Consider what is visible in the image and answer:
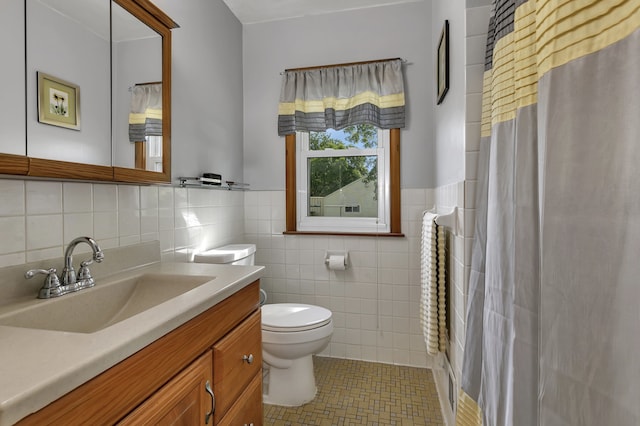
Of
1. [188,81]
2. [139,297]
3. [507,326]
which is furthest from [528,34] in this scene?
[188,81]

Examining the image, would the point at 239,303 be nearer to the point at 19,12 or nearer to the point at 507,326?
the point at 507,326

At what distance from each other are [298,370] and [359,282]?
748 mm

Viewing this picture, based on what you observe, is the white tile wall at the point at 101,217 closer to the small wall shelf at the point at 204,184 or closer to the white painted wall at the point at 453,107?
the small wall shelf at the point at 204,184

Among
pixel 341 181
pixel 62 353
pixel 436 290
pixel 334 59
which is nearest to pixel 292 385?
pixel 436 290

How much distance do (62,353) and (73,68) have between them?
0.95 metres

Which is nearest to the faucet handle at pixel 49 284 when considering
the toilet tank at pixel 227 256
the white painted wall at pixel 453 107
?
the toilet tank at pixel 227 256

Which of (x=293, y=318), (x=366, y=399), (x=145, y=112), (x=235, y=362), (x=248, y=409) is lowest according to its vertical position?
(x=366, y=399)

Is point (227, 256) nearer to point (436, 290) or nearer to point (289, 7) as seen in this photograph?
point (436, 290)

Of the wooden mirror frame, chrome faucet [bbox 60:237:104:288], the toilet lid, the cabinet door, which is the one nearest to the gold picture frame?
the wooden mirror frame

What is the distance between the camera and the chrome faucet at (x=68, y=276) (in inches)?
37.6

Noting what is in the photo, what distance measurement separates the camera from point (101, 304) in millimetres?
1072

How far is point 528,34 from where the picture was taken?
2.31 feet

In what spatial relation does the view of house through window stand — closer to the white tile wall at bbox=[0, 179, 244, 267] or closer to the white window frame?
the white window frame

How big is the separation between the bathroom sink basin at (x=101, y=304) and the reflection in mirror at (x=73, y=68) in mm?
433
